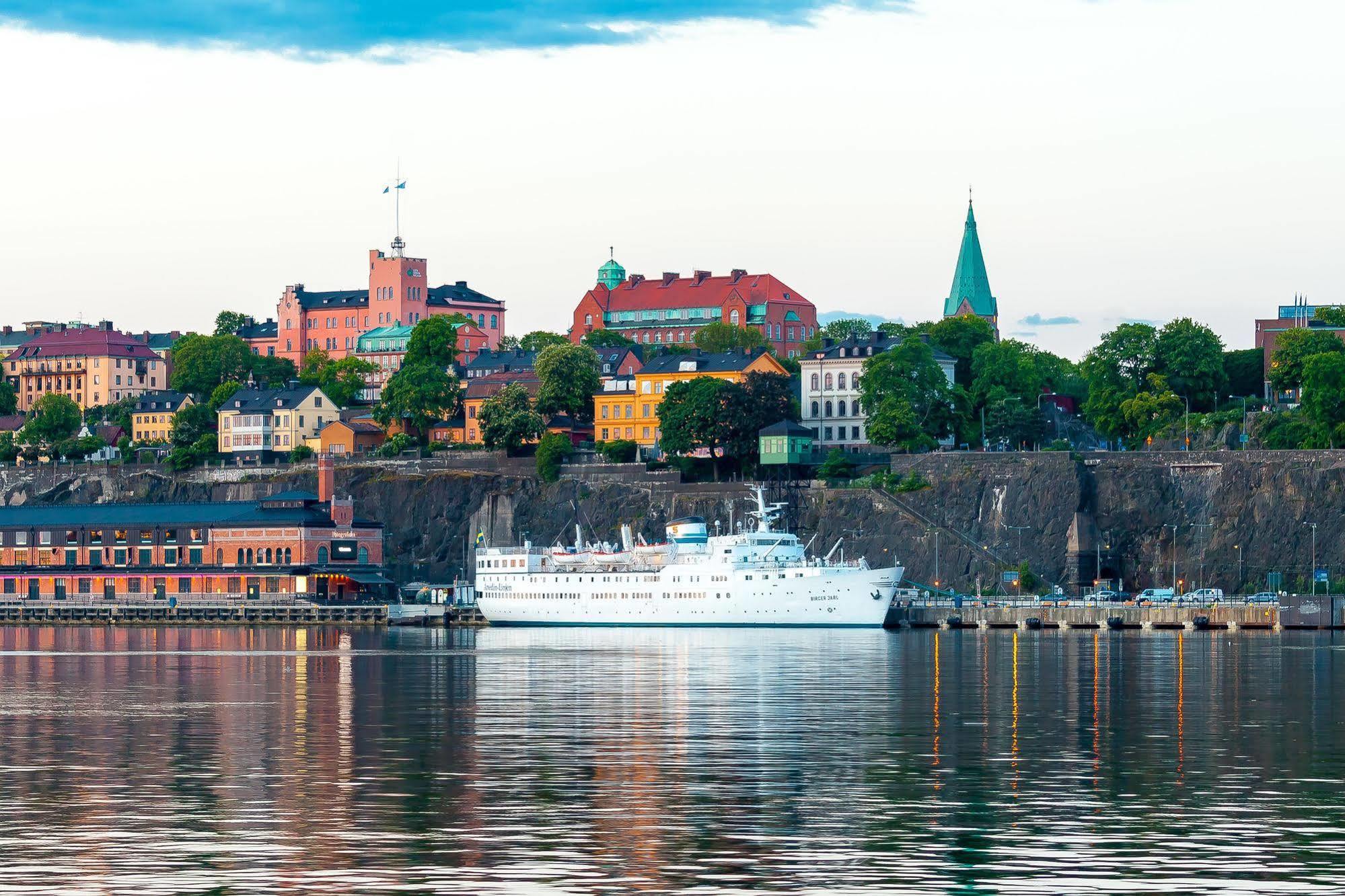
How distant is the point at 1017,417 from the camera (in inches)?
5433

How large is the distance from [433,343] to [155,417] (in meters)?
26.1

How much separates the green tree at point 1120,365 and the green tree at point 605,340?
53.7 m

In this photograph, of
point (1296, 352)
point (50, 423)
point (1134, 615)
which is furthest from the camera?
point (50, 423)

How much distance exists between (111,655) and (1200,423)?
7252 cm

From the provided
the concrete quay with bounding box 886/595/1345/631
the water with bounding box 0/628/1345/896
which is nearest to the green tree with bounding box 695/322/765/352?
the concrete quay with bounding box 886/595/1345/631

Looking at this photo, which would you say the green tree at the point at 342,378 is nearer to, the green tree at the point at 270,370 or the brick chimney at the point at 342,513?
the green tree at the point at 270,370

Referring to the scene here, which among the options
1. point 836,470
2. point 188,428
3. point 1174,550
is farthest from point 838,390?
point 188,428

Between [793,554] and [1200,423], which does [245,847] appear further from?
[1200,423]

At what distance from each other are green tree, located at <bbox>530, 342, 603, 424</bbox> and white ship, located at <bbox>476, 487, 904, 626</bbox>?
123 ft

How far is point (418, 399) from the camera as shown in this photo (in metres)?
157

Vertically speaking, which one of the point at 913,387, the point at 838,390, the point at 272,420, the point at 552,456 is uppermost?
the point at 838,390

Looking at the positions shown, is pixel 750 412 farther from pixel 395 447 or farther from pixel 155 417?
pixel 155 417

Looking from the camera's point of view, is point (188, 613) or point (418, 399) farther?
point (418, 399)

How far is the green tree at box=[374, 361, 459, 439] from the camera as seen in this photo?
157375 millimetres
